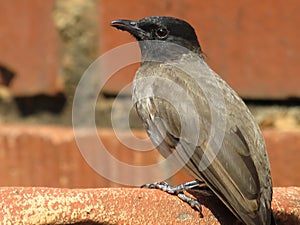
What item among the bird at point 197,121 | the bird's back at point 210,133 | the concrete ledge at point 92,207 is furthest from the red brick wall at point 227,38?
the concrete ledge at point 92,207

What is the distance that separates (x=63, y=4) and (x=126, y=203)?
1.62 m

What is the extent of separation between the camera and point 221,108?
279 centimetres

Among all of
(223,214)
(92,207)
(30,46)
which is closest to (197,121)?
(223,214)

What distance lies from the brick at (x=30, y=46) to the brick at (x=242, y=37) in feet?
0.64

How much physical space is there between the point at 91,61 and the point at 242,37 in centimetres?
53

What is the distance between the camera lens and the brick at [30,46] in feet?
11.2

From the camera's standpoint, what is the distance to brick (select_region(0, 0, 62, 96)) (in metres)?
3.42

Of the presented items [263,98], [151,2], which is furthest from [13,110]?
[263,98]

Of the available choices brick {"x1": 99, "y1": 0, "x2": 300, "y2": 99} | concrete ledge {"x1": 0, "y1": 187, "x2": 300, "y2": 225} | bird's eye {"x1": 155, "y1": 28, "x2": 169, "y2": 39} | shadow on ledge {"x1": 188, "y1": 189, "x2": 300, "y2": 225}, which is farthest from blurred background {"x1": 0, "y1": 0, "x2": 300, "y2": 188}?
concrete ledge {"x1": 0, "y1": 187, "x2": 300, "y2": 225}

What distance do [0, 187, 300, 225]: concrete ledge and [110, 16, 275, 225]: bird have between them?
0.42 ft

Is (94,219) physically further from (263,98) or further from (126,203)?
(263,98)

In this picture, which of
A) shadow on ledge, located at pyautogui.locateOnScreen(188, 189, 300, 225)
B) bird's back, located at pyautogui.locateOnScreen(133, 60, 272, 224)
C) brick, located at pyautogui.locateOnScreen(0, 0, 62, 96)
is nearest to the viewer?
shadow on ledge, located at pyautogui.locateOnScreen(188, 189, 300, 225)

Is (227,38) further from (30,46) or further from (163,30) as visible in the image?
(30,46)

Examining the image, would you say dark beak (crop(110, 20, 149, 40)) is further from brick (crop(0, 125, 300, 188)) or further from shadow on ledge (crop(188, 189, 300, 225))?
shadow on ledge (crop(188, 189, 300, 225))
